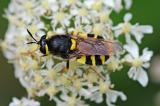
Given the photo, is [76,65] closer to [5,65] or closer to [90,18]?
[90,18]

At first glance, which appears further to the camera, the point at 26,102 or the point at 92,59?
the point at 26,102

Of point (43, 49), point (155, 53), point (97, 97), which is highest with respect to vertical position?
point (155, 53)

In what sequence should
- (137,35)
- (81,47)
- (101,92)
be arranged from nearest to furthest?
(81,47)
(101,92)
(137,35)

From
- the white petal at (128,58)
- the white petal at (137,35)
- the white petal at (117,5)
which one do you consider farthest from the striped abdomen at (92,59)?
the white petal at (117,5)

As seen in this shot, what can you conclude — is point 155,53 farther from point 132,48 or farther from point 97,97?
point 97,97

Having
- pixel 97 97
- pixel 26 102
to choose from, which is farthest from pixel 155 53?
pixel 26 102

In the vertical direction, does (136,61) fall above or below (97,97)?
above

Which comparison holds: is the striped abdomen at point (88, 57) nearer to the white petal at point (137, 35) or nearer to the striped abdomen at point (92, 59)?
the striped abdomen at point (92, 59)

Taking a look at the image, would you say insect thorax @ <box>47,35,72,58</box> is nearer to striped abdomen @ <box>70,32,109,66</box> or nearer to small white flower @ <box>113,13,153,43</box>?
striped abdomen @ <box>70,32,109,66</box>
